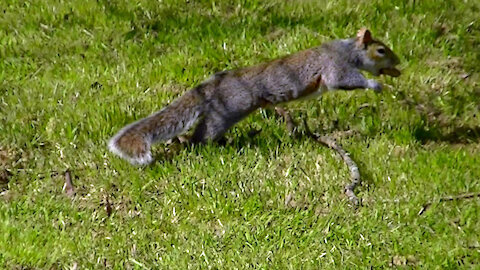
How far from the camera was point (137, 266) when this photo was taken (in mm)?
3414

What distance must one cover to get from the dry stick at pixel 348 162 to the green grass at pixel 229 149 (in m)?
0.04

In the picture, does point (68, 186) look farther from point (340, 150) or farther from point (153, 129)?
point (340, 150)

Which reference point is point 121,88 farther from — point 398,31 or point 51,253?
point 398,31

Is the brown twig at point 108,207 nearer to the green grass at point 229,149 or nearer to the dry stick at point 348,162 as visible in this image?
the green grass at point 229,149

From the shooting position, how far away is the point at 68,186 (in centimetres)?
395

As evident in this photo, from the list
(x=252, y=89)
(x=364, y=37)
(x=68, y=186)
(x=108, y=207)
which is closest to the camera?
(x=108, y=207)

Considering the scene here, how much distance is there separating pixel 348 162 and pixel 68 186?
1407 millimetres

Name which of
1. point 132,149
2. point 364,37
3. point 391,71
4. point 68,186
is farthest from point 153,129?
point 391,71

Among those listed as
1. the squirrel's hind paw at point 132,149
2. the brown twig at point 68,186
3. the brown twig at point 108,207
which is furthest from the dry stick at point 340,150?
the brown twig at point 68,186

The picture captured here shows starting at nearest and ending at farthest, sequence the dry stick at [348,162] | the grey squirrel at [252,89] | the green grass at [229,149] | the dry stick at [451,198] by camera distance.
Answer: the green grass at [229,149] < the dry stick at [451,198] < the dry stick at [348,162] < the grey squirrel at [252,89]

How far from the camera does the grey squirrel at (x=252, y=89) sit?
13.2 feet

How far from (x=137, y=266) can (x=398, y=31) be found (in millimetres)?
2599

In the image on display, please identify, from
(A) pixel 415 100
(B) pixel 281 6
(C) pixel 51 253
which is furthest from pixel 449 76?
(C) pixel 51 253

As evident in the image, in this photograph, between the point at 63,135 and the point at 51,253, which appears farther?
the point at 63,135
